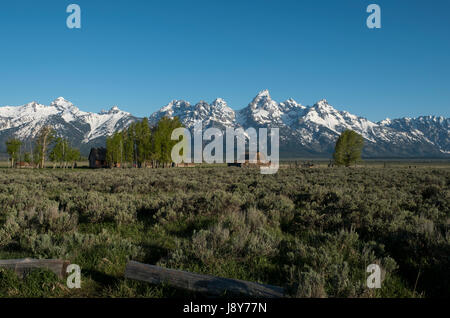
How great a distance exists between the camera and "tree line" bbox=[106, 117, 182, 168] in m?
53.6

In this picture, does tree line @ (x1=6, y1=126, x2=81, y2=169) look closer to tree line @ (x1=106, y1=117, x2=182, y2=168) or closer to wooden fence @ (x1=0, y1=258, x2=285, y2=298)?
tree line @ (x1=106, y1=117, x2=182, y2=168)

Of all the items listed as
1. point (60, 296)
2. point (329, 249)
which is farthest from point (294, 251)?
point (60, 296)

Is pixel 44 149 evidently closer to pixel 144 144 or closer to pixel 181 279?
pixel 144 144

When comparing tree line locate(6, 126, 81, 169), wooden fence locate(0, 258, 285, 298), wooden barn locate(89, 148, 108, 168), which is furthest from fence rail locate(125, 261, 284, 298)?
wooden barn locate(89, 148, 108, 168)

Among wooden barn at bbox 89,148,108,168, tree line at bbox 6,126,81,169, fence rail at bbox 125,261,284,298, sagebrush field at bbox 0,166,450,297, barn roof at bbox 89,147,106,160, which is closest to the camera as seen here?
fence rail at bbox 125,261,284,298

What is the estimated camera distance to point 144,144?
2153 inches

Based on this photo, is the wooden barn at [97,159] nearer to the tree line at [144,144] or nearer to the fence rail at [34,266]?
the tree line at [144,144]

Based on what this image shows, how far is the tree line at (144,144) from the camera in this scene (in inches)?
2111

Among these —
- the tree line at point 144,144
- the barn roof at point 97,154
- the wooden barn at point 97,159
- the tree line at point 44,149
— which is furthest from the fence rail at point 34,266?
the barn roof at point 97,154

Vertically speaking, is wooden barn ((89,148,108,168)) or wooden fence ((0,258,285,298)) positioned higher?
wooden barn ((89,148,108,168))

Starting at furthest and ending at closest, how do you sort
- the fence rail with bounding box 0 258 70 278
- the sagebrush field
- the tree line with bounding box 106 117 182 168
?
1. the tree line with bounding box 106 117 182 168
2. the fence rail with bounding box 0 258 70 278
3. the sagebrush field

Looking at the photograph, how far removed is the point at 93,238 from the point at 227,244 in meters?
2.76
